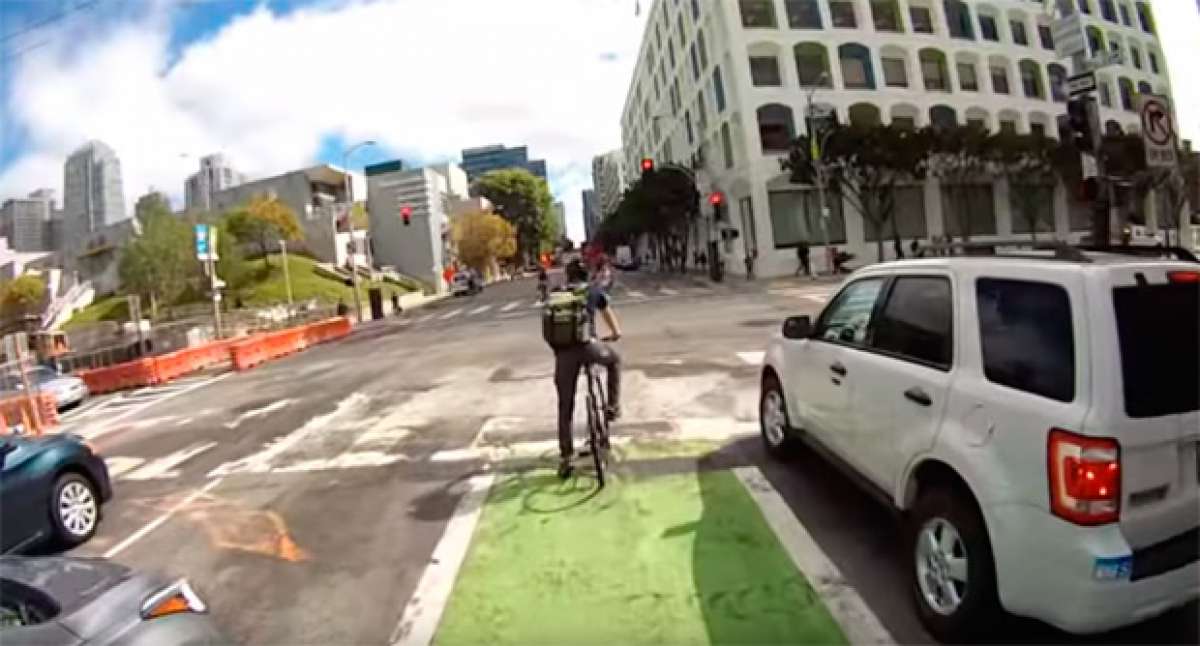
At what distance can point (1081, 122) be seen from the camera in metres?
9.54

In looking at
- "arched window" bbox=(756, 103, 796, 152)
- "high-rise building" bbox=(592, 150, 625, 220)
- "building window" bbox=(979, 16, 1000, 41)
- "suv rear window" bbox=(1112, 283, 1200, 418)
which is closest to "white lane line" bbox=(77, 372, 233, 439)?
"suv rear window" bbox=(1112, 283, 1200, 418)

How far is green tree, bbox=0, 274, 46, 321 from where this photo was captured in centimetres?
6150

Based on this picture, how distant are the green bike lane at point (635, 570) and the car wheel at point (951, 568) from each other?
→ 303mm

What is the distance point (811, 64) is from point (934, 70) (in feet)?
22.8

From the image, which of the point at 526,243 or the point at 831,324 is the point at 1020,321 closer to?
the point at 831,324

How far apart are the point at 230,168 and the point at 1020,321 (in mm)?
90846

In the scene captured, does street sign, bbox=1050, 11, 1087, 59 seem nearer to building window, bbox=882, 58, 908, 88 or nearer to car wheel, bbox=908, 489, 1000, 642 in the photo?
car wheel, bbox=908, 489, 1000, 642

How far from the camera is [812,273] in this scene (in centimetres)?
3794

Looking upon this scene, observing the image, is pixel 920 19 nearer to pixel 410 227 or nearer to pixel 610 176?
pixel 410 227

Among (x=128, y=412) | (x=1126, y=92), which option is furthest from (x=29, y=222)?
(x=1126, y=92)

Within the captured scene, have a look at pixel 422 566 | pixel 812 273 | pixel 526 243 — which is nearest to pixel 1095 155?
pixel 422 566

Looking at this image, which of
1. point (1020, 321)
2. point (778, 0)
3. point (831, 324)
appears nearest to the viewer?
point (1020, 321)

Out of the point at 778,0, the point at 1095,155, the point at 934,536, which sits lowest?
the point at 934,536

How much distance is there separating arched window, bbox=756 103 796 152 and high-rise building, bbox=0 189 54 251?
3204 centimetres
